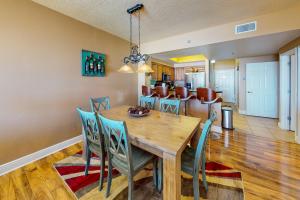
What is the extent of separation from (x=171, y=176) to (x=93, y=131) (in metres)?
1.10

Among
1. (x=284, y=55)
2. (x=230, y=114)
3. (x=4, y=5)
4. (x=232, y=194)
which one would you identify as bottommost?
(x=232, y=194)

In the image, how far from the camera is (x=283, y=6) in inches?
94.3

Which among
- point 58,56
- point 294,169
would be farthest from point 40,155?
point 294,169

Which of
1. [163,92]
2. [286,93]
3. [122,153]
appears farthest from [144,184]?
[286,93]

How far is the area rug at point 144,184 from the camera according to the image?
61.6 inches

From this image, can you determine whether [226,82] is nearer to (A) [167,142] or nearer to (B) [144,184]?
(B) [144,184]

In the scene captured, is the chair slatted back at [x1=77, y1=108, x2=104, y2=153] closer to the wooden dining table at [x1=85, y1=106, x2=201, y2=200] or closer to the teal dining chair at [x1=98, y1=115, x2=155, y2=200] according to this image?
the teal dining chair at [x1=98, y1=115, x2=155, y2=200]

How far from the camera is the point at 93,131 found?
67.1 inches

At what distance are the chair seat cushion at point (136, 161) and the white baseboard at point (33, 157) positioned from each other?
1.82 m

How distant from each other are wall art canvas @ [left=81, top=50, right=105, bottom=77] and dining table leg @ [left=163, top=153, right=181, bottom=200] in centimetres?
275

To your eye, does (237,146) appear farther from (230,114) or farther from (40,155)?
(40,155)

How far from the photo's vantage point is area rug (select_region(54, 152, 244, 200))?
5.13 ft

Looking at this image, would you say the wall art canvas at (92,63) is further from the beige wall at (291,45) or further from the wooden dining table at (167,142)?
the beige wall at (291,45)

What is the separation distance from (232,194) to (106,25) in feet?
12.6
